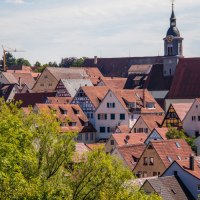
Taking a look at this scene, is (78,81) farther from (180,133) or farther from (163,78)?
(180,133)

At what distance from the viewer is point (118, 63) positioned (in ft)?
541

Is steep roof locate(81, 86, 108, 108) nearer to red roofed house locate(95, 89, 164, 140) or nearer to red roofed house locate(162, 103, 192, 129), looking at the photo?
red roofed house locate(95, 89, 164, 140)

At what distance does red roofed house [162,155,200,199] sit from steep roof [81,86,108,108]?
121ft

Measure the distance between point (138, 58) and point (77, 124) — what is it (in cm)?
8177

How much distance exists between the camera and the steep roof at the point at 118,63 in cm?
16288

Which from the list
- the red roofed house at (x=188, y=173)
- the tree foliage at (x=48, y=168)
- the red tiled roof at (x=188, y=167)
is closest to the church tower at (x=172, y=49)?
the red tiled roof at (x=188, y=167)

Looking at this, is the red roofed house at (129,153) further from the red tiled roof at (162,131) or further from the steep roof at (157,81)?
the steep roof at (157,81)

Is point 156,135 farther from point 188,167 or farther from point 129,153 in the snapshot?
point 188,167

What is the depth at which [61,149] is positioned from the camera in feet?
117

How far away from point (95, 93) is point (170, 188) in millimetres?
43627

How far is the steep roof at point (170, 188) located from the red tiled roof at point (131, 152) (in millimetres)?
9222

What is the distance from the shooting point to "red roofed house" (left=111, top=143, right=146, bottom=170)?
62750 millimetres

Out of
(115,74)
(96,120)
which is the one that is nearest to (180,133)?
(96,120)

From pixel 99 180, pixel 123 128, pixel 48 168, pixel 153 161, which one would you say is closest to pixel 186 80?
pixel 123 128
